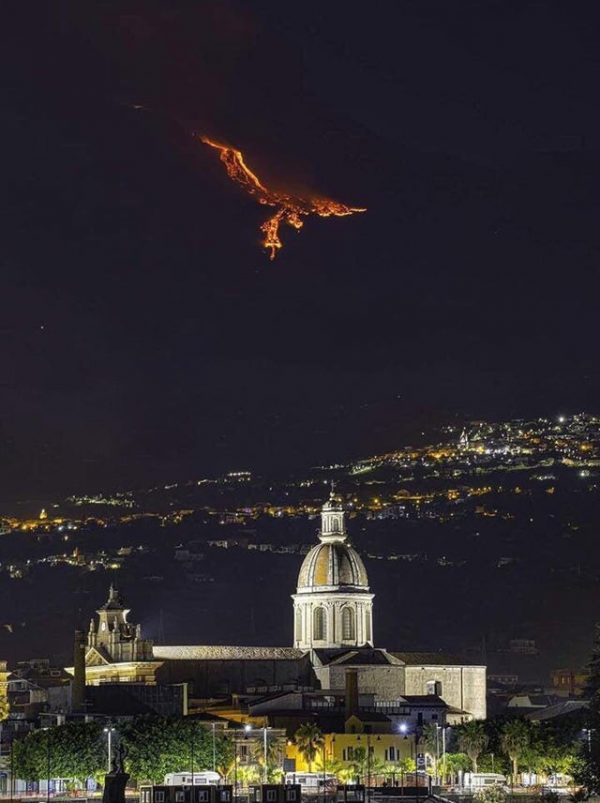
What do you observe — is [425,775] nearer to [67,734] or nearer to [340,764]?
[340,764]

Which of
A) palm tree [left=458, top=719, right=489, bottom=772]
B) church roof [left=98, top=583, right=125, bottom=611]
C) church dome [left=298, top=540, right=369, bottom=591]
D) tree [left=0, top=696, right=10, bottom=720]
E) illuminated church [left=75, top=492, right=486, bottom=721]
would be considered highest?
church dome [left=298, top=540, right=369, bottom=591]

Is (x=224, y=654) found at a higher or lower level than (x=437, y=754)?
higher

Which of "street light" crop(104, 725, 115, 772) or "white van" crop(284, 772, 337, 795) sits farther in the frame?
"street light" crop(104, 725, 115, 772)

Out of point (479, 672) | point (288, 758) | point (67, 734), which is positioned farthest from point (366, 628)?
point (67, 734)

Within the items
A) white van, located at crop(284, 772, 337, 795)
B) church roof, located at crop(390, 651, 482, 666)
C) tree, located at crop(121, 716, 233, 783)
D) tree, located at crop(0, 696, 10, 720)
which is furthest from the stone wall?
tree, located at crop(121, 716, 233, 783)

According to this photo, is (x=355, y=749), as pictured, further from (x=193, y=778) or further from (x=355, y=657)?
(x=193, y=778)

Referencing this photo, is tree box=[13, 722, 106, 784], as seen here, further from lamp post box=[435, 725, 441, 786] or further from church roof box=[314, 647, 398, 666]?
church roof box=[314, 647, 398, 666]

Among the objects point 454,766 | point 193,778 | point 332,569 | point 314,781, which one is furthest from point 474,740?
point 332,569
